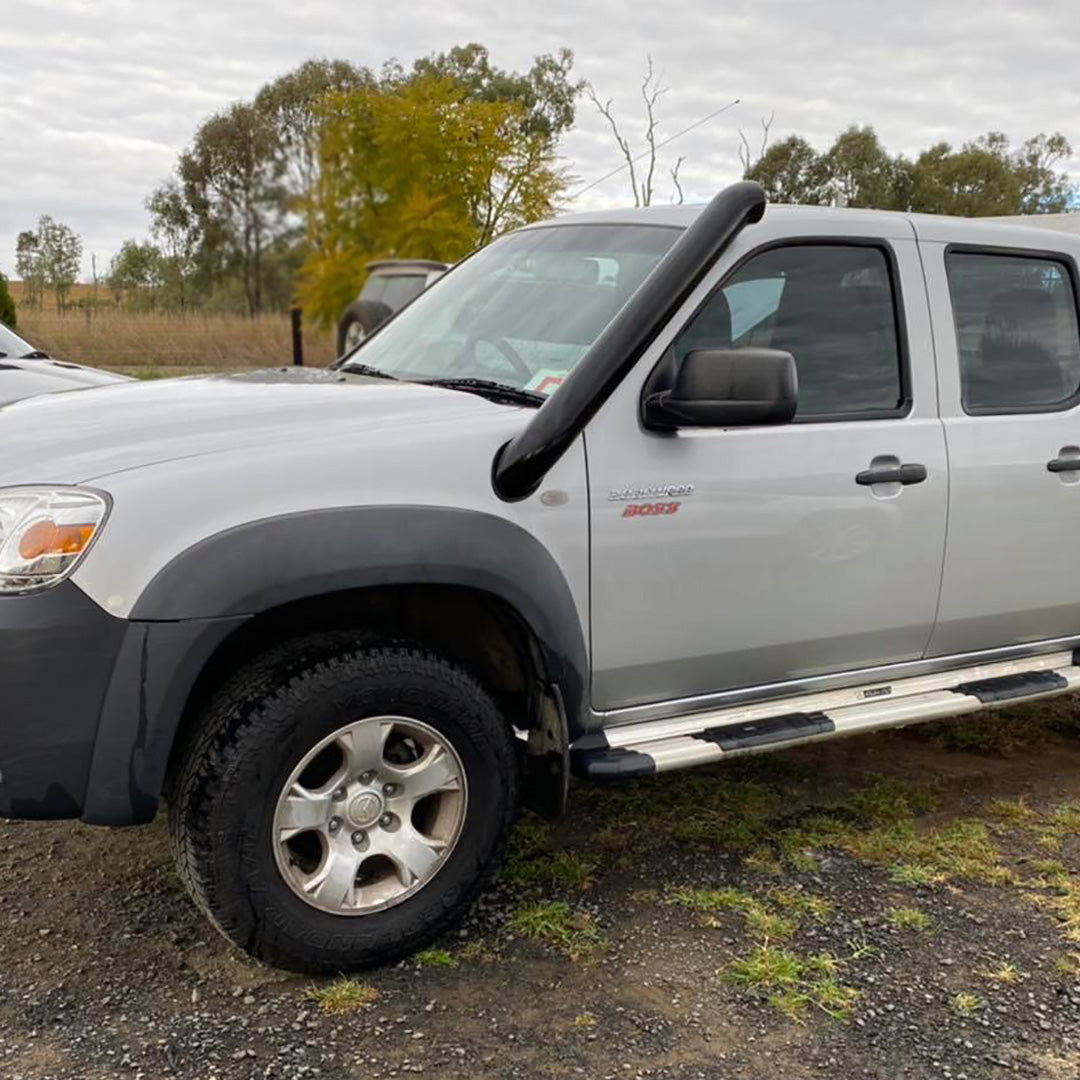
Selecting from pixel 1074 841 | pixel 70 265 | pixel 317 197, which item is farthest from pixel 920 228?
pixel 70 265

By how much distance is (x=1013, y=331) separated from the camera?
375 centimetres

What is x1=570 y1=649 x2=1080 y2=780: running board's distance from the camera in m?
2.99

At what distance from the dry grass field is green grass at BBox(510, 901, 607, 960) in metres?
18.0

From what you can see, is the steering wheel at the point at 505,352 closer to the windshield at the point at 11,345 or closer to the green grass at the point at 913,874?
the green grass at the point at 913,874

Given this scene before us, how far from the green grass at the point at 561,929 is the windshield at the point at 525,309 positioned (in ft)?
4.48

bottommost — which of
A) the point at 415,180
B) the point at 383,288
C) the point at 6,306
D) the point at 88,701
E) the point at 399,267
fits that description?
the point at 88,701

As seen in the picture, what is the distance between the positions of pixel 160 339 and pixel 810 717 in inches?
791

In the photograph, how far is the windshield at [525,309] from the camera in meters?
3.22

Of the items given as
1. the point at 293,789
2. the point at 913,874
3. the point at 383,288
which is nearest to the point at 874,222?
the point at 913,874

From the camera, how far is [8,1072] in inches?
95.9

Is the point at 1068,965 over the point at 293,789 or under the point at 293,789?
under

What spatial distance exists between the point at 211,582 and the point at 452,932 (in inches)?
46.5

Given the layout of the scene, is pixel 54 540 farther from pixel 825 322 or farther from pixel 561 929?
pixel 825 322

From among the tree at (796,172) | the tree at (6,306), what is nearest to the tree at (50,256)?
the tree at (6,306)
